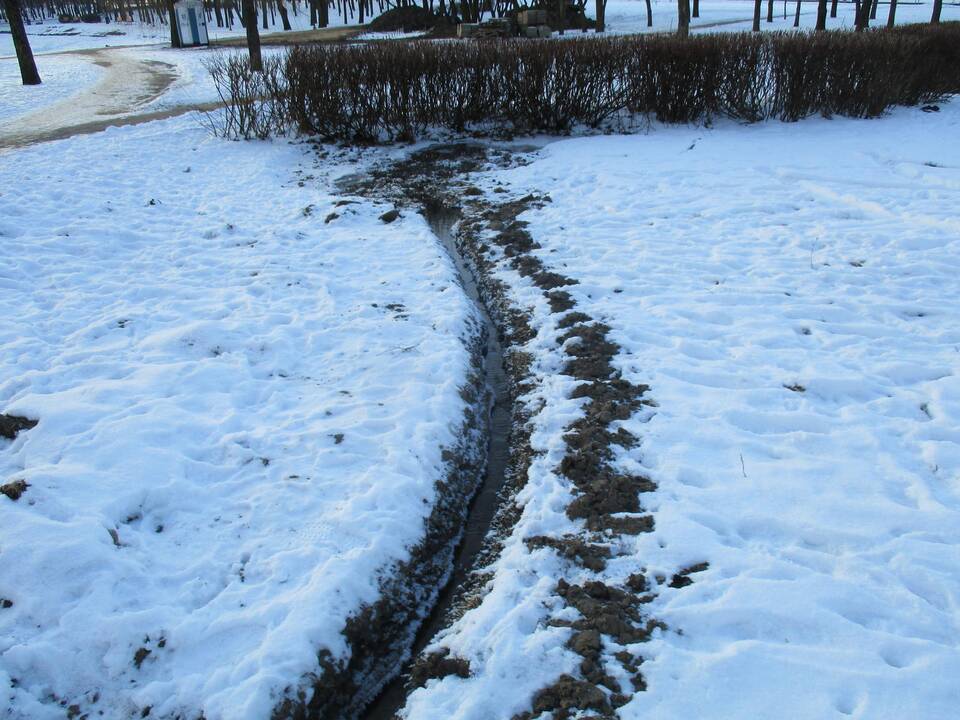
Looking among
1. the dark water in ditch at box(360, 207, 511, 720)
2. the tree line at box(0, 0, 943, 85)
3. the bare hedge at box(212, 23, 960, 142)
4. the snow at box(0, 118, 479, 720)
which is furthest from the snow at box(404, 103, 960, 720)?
the tree line at box(0, 0, 943, 85)

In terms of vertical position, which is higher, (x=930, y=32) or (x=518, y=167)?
(x=930, y=32)

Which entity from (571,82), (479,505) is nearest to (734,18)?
(571,82)

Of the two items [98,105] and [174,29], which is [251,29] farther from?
[174,29]

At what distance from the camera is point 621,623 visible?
2.72 metres

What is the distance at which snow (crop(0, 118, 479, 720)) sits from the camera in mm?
2752

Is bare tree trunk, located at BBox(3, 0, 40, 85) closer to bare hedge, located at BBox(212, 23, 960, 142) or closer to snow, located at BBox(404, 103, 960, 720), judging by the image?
bare hedge, located at BBox(212, 23, 960, 142)

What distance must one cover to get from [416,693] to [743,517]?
1686 mm

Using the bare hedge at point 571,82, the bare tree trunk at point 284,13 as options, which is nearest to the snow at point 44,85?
the bare hedge at point 571,82

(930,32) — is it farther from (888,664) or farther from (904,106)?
(888,664)

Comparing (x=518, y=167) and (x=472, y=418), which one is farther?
(x=518, y=167)

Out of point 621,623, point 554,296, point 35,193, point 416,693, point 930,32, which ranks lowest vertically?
point 416,693

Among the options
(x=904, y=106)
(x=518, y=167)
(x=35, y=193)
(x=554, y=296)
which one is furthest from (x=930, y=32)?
(x=35, y=193)

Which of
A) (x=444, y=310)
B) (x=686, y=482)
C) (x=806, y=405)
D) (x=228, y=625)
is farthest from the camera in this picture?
(x=444, y=310)

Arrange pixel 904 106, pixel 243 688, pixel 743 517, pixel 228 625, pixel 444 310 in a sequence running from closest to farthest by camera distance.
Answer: pixel 243 688 < pixel 228 625 < pixel 743 517 < pixel 444 310 < pixel 904 106
